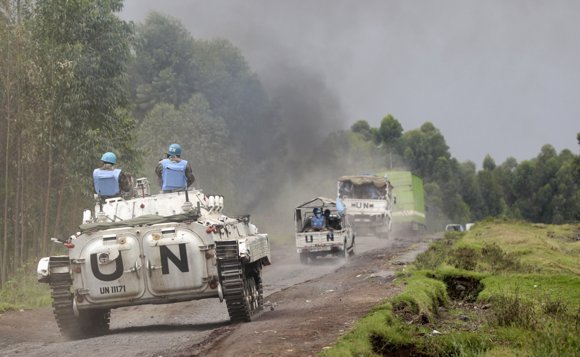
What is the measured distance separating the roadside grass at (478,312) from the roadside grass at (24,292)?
8377 mm

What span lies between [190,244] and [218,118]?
53098 mm

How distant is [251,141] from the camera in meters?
72.6

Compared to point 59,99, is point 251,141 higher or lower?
higher

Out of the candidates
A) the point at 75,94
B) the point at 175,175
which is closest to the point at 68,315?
the point at 175,175

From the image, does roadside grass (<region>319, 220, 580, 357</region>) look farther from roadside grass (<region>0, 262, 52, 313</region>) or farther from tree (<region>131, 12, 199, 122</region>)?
tree (<region>131, 12, 199, 122</region>)

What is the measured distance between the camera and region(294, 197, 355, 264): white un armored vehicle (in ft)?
106

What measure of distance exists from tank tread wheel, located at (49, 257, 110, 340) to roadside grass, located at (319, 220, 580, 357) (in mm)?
4994

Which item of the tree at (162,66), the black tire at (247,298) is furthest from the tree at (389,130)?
the black tire at (247,298)

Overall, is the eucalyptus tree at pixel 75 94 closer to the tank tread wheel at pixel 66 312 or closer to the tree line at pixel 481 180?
the tank tread wheel at pixel 66 312

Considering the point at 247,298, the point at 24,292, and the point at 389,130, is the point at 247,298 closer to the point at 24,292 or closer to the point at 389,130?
the point at 24,292

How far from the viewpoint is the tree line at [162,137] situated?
25.9m

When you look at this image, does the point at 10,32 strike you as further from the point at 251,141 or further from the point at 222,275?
the point at 251,141

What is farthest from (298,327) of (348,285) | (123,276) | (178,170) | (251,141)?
(251,141)

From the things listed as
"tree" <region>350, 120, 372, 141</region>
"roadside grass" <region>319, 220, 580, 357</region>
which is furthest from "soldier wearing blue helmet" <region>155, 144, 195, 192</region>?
"tree" <region>350, 120, 372, 141</region>
